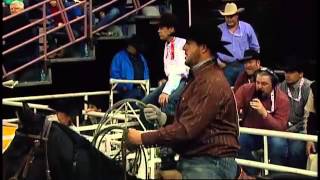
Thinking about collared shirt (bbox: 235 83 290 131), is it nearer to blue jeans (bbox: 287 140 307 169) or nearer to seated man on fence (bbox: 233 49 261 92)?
blue jeans (bbox: 287 140 307 169)

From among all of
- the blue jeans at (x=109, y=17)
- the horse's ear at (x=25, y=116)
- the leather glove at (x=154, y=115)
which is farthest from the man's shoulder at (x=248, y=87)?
the blue jeans at (x=109, y=17)

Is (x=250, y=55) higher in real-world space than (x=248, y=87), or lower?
higher

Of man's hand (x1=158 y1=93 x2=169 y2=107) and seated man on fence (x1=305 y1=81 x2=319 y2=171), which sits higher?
man's hand (x1=158 y1=93 x2=169 y2=107)

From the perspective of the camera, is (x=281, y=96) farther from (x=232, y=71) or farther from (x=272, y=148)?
(x=232, y=71)

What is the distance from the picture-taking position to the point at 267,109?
7.14 m

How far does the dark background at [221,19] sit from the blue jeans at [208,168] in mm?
5320

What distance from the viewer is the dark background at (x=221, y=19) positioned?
10.8 metres

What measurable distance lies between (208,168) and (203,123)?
33 centimetres

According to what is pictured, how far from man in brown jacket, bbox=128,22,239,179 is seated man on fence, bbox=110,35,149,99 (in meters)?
5.02

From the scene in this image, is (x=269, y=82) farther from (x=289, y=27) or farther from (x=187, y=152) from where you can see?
(x=289, y=27)

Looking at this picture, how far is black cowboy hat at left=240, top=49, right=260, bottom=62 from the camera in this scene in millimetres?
8062

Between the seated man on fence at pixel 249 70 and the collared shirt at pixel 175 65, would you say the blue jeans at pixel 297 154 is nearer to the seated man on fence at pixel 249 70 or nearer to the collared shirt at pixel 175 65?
the seated man on fence at pixel 249 70

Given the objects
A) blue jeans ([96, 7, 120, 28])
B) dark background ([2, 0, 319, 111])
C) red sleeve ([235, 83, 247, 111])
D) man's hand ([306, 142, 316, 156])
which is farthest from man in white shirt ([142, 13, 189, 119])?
blue jeans ([96, 7, 120, 28])

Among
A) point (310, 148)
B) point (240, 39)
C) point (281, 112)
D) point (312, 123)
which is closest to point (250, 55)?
point (240, 39)
